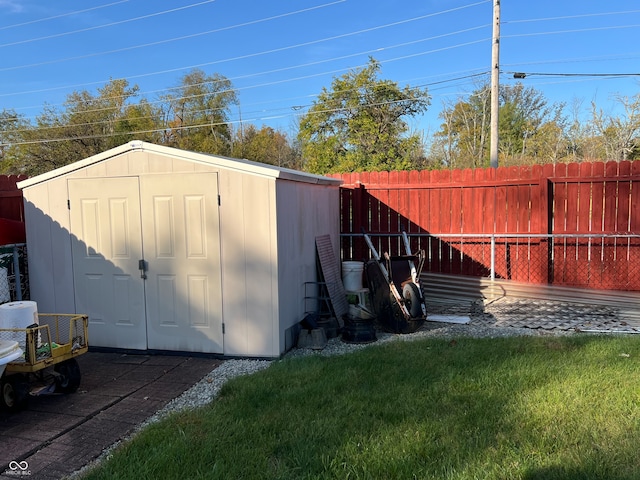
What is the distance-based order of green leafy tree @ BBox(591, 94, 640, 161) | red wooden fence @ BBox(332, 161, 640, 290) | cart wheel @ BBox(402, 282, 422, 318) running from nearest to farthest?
cart wheel @ BBox(402, 282, 422, 318)
red wooden fence @ BBox(332, 161, 640, 290)
green leafy tree @ BBox(591, 94, 640, 161)

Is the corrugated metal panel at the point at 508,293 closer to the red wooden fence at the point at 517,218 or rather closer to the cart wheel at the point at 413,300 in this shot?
the red wooden fence at the point at 517,218

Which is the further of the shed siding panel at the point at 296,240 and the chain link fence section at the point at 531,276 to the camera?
the chain link fence section at the point at 531,276

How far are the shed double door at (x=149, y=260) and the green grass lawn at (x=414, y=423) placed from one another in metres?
1.26

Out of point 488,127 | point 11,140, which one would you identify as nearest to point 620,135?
point 488,127

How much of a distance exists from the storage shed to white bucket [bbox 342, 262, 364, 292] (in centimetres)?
106

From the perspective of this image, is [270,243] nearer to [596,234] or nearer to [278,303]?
[278,303]

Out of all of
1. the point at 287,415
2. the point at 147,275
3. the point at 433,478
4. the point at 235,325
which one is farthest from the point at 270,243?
the point at 433,478

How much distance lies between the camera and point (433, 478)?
2.62 metres

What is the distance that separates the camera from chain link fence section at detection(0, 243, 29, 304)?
548cm

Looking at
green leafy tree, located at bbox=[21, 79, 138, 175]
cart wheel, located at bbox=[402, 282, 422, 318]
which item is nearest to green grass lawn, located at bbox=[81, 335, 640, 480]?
cart wheel, located at bbox=[402, 282, 422, 318]

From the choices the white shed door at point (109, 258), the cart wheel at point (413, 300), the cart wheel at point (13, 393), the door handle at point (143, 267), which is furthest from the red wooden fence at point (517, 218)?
the cart wheel at point (13, 393)

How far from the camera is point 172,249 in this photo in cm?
536

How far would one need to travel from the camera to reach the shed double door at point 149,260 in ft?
17.3

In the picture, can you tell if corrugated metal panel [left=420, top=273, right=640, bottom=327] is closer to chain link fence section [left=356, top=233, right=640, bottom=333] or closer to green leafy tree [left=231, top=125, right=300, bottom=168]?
chain link fence section [left=356, top=233, right=640, bottom=333]
